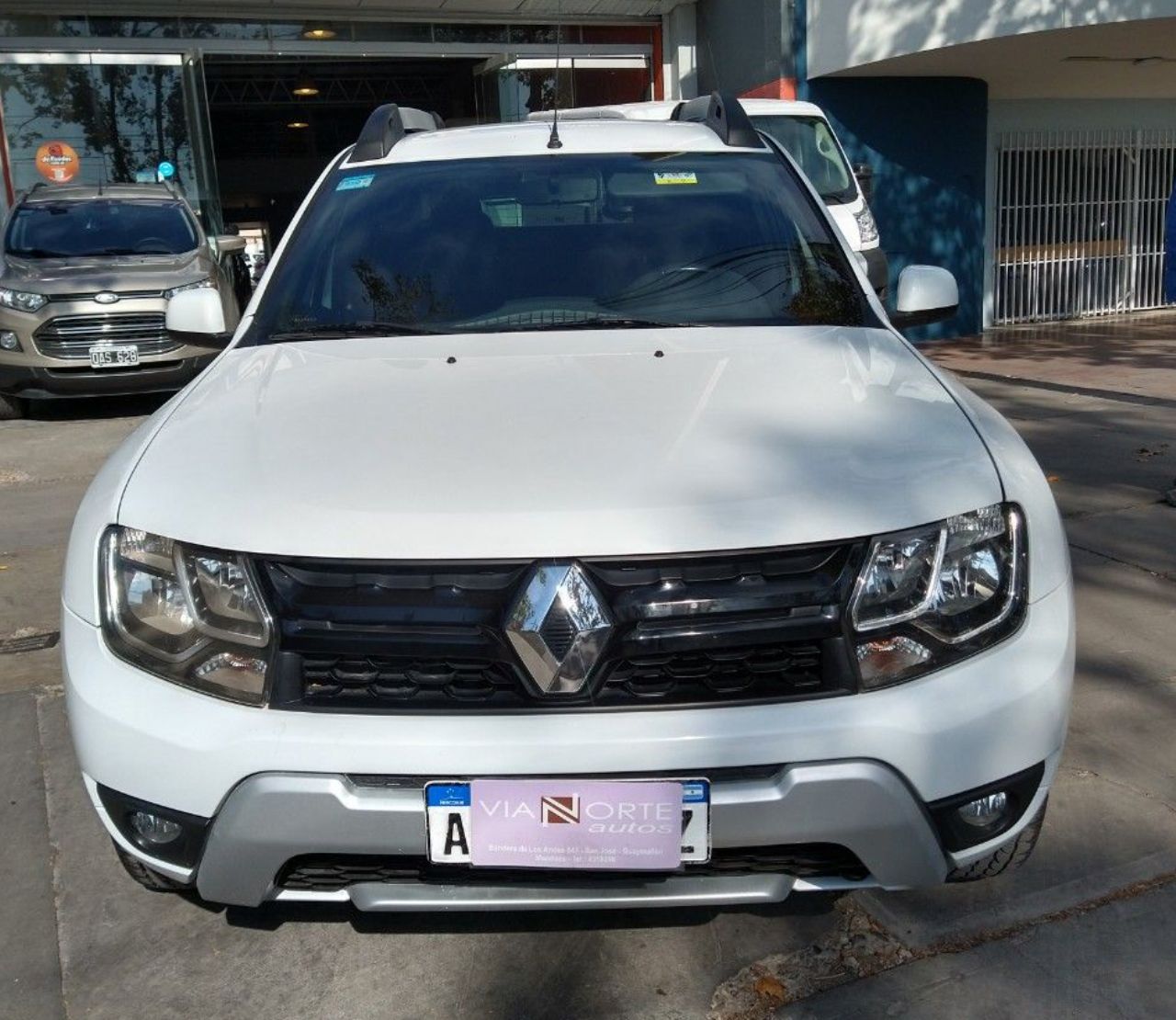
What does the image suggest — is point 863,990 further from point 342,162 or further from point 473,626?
point 342,162

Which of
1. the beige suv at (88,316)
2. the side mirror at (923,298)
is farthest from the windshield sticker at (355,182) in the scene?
the beige suv at (88,316)

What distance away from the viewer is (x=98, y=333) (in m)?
9.08

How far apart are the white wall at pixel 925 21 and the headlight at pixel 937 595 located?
10.6 m

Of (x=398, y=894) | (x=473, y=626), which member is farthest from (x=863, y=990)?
(x=473, y=626)

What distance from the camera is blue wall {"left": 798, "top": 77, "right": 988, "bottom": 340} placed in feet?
43.2

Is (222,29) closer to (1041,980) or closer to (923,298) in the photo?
(923,298)

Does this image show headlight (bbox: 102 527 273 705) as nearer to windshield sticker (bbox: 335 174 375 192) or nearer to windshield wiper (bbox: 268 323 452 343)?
windshield wiper (bbox: 268 323 452 343)

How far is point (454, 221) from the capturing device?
3439 mm

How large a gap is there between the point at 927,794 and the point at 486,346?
1465 mm

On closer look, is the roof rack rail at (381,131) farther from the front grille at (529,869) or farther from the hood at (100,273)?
the hood at (100,273)

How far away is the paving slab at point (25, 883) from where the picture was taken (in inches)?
98.0

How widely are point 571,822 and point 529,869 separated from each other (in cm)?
15

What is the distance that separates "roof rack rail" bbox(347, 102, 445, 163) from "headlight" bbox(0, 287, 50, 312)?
575 cm

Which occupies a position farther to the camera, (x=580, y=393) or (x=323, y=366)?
(x=323, y=366)
